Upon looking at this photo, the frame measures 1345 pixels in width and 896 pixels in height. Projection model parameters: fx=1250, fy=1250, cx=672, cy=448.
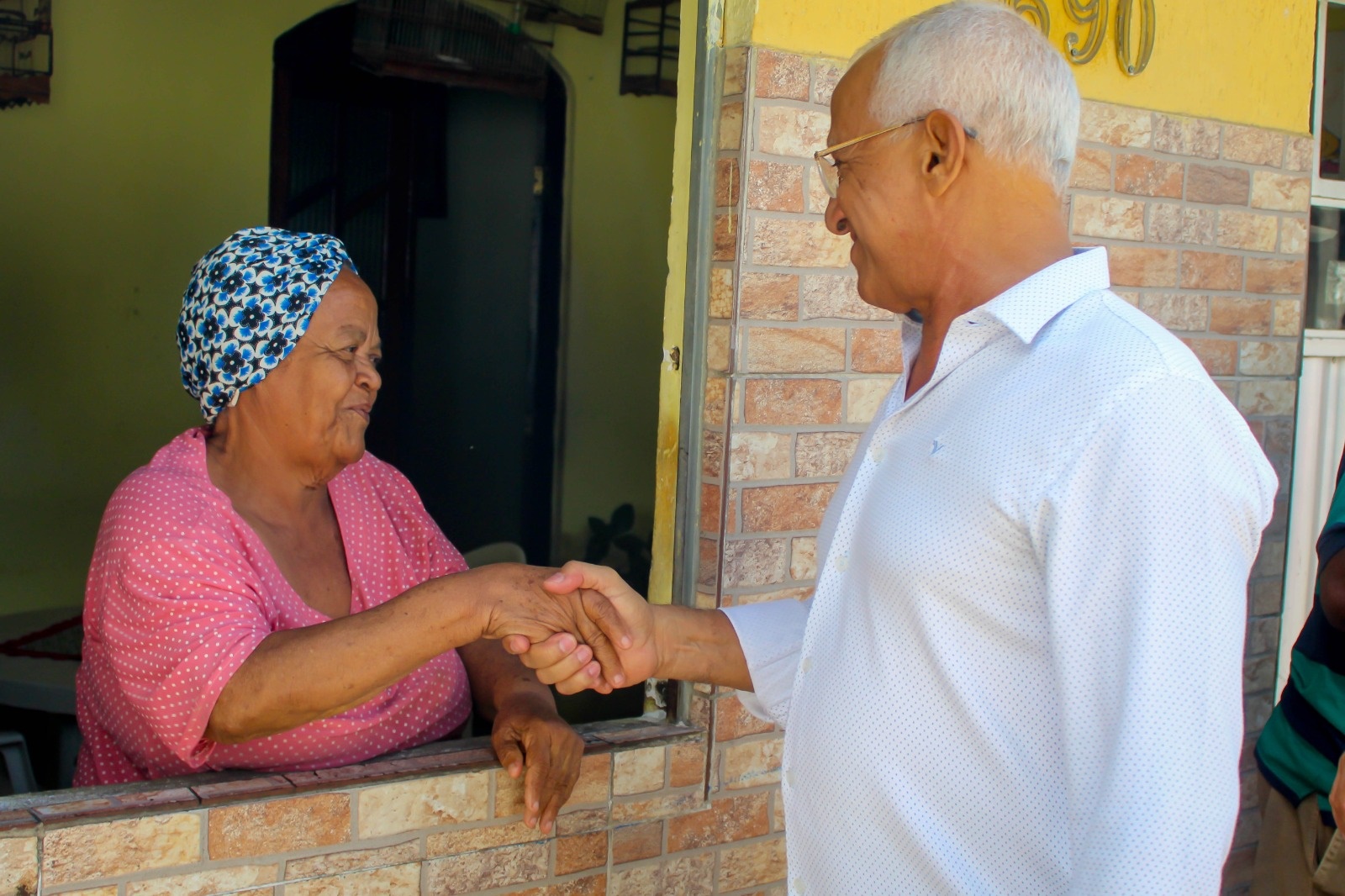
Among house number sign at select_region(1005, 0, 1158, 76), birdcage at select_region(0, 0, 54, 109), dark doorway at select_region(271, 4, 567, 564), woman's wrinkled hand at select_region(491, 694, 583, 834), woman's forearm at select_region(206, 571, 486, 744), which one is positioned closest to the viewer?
woman's forearm at select_region(206, 571, 486, 744)

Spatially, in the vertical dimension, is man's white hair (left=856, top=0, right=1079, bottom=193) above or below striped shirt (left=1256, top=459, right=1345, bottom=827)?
above

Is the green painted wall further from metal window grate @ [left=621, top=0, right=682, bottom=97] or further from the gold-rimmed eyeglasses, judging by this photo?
the gold-rimmed eyeglasses

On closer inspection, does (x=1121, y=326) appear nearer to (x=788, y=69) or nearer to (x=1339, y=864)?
(x=788, y=69)

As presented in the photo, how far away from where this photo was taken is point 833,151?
1.78 m

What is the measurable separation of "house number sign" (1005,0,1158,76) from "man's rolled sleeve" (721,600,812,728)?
188cm

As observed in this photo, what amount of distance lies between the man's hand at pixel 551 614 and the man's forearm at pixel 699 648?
6 centimetres

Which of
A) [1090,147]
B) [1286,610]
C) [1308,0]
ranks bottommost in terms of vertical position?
[1286,610]

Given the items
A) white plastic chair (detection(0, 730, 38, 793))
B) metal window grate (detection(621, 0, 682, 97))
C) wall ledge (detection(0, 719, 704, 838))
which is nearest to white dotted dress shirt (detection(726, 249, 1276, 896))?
wall ledge (detection(0, 719, 704, 838))

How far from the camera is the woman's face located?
2422 mm

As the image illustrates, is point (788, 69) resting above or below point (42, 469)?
above

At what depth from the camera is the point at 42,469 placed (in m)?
5.64

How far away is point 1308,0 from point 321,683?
361 centimetres

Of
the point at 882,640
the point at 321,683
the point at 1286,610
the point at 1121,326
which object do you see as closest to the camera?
the point at 1121,326

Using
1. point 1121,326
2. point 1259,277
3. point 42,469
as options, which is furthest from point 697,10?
point 42,469
